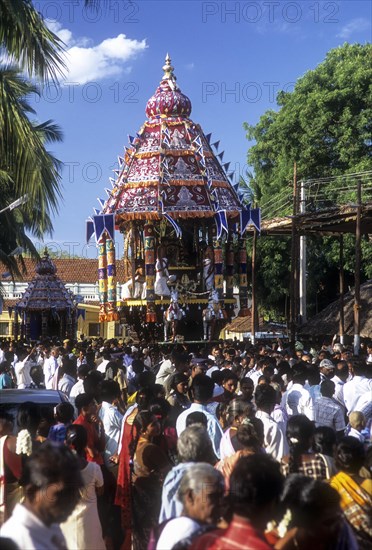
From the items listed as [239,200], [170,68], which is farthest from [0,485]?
[170,68]

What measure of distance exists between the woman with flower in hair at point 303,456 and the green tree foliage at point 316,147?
2527 centimetres

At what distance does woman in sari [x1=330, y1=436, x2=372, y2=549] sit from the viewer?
3.83 metres

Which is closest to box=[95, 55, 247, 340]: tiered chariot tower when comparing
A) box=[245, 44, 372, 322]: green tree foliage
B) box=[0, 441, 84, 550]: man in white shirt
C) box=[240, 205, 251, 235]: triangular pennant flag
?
box=[240, 205, 251, 235]: triangular pennant flag

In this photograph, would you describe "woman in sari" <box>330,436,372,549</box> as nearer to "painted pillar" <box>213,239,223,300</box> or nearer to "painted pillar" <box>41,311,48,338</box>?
"painted pillar" <box>213,239,223,300</box>

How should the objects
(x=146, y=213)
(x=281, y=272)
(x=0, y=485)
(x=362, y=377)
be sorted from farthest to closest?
(x=281, y=272), (x=146, y=213), (x=362, y=377), (x=0, y=485)

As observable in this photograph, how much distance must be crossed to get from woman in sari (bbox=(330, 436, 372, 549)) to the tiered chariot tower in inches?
802

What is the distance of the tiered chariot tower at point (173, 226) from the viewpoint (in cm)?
2538

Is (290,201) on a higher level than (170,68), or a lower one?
lower

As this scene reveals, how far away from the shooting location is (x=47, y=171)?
1226 cm

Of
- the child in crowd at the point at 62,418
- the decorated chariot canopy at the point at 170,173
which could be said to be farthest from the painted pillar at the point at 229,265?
the child in crowd at the point at 62,418

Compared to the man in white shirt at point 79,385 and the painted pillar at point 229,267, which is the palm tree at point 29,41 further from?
the painted pillar at point 229,267

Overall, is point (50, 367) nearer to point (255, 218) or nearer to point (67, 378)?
point (67, 378)

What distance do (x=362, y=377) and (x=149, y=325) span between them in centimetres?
1828

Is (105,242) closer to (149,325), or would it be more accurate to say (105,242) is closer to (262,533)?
(149,325)
